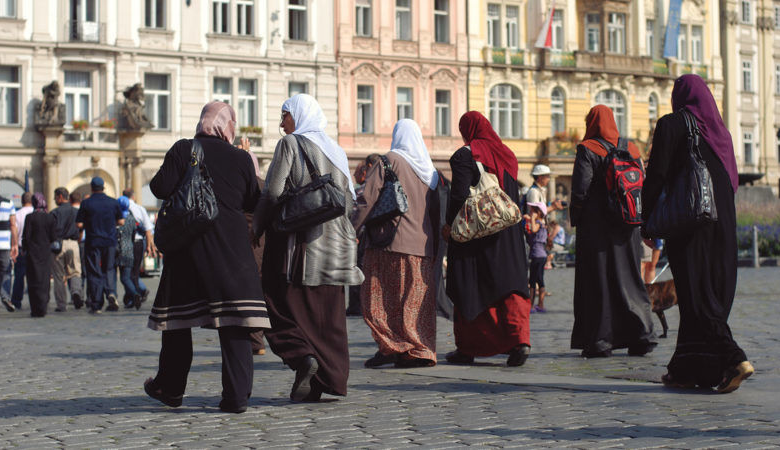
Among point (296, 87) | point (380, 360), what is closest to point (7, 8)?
point (296, 87)

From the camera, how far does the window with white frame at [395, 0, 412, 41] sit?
156 feet

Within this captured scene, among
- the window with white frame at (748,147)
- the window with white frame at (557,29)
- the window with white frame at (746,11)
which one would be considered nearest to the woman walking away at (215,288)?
the window with white frame at (557,29)

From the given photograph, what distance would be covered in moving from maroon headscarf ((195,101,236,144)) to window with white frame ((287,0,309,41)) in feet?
123

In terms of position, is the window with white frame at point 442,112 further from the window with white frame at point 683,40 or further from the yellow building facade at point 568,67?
the window with white frame at point 683,40

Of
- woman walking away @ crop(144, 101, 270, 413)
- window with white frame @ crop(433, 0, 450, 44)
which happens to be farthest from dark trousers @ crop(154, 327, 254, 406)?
window with white frame @ crop(433, 0, 450, 44)

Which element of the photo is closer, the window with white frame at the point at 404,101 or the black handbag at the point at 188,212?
the black handbag at the point at 188,212

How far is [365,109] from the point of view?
46906 mm

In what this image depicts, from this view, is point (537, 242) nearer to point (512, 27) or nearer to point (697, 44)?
point (512, 27)

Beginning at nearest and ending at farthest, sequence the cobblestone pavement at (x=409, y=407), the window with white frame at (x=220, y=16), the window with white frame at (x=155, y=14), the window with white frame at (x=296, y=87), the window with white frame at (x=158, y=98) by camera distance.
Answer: the cobblestone pavement at (x=409, y=407)
the window with white frame at (x=155, y=14)
the window with white frame at (x=158, y=98)
the window with white frame at (x=220, y=16)
the window with white frame at (x=296, y=87)

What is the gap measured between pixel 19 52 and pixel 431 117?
14754mm

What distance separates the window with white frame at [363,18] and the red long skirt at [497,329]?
36.8m

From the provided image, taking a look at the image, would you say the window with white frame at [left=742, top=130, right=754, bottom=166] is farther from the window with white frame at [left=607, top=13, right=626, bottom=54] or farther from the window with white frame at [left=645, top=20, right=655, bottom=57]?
the window with white frame at [left=607, top=13, right=626, bottom=54]

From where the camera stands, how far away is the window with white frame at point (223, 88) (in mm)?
43500

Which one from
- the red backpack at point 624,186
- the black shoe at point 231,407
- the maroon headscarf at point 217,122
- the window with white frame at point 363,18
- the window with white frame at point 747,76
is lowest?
the black shoe at point 231,407
